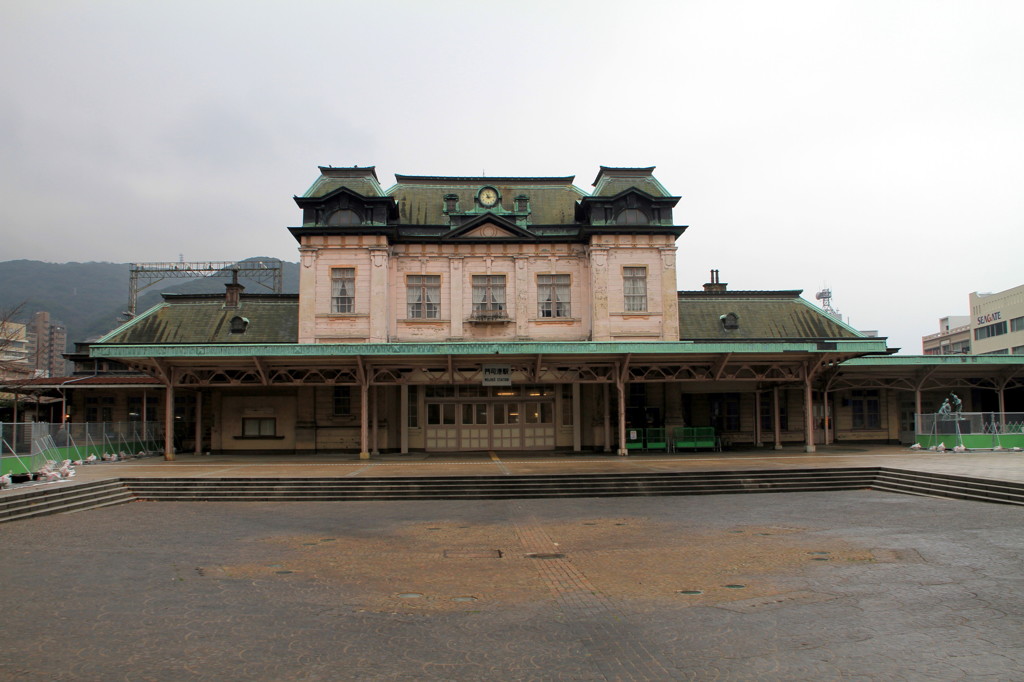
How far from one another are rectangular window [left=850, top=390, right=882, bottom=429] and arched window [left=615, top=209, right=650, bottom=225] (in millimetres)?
12367

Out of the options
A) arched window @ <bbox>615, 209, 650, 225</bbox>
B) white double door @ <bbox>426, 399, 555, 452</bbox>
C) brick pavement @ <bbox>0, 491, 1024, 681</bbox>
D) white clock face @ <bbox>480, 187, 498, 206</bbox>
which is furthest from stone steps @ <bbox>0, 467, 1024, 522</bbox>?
white clock face @ <bbox>480, 187, 498, 206</bbox>

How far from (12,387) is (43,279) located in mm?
170973

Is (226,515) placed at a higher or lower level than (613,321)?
lower

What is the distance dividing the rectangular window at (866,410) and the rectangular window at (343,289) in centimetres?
2222

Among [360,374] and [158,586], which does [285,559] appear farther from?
[360,374]

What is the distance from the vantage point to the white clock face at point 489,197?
98.6 ft

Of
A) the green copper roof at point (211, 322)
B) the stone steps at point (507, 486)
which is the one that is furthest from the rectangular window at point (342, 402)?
the stone steps at point (507, 486)

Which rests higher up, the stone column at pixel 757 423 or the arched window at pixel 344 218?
the arched window at pixel 344 218

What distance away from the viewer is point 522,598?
8.33 meters

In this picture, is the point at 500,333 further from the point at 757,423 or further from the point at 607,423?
the point at 757,423

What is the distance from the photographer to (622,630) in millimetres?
6996

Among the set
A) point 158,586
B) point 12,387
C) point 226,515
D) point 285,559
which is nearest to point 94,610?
point 158,586

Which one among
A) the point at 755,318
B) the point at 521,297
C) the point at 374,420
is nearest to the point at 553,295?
the point at 521,297

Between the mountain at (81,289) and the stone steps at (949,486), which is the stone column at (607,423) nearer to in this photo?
the stone steps at (949,486)
